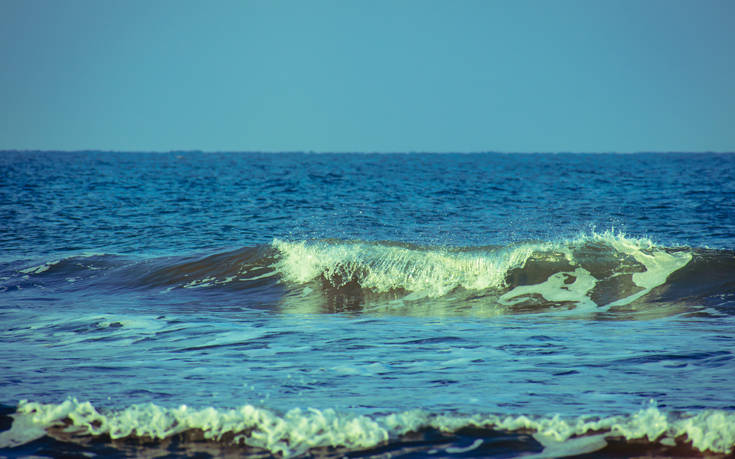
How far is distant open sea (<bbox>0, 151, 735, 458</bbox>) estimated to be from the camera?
15.5ft

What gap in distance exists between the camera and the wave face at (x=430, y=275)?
1079cm

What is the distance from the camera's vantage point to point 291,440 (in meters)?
4.66

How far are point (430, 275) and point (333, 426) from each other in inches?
302

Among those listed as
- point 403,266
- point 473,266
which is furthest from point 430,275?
point 473,266

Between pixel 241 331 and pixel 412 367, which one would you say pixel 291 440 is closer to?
pixel 412 367

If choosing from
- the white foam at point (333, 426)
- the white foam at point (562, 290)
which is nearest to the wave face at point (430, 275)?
the white foam at point (562, 290)

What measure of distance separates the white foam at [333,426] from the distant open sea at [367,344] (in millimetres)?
15

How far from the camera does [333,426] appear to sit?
4.79m

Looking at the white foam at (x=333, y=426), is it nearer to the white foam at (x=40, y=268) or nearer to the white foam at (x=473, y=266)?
the white foam at (x=473, y=266)

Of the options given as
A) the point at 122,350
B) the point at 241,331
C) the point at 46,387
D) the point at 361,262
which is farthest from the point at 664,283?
the point at 46,387

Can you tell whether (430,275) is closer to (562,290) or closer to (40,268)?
(562,290)

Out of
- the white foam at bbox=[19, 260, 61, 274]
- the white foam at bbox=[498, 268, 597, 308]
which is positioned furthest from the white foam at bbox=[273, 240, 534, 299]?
the white foam at bbox=[19, 260, 61, 274]

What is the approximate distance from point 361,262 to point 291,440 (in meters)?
8.51

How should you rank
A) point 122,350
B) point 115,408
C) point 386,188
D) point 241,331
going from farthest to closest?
point 386,188, point 241,331, point 122,350, point 115,408
